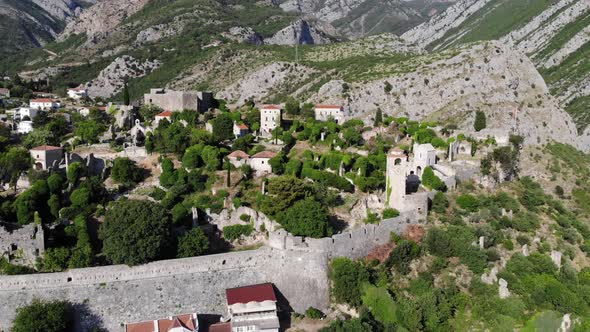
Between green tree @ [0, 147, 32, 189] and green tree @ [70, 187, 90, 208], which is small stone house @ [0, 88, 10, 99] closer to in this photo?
green tree @ [0, 147, 32, 189]

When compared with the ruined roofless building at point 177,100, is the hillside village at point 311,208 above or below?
below

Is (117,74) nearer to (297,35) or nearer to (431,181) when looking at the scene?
(297,35)

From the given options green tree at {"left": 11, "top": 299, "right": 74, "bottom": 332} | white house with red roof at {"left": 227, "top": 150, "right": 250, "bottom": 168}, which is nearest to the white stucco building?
white house with red roof at {"left": 227, "top": 150, "right": 250, "bottom": 168}

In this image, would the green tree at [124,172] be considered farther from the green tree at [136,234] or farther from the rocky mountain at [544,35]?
the rocky mountain at [544,35]

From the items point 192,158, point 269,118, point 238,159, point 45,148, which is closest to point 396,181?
point 238,159

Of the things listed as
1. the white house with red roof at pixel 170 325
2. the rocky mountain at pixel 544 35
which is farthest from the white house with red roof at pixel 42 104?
the rocky mountain at pixel 544 35
